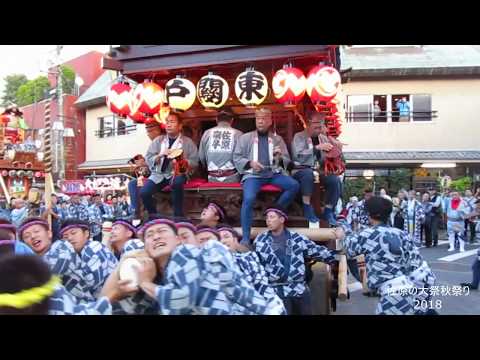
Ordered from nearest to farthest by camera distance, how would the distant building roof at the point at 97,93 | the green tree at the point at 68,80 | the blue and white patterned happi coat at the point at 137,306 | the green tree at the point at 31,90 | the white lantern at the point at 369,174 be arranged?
the blue and white patterned happi coat at the point at 137,306, the white lantern at the point at 369,174, the distant building roof at the point at 97,93, the green tree at the point at 68,80, the green tree at the point at 31,90

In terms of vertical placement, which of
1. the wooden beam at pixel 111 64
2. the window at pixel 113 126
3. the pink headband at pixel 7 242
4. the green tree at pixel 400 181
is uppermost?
the window at pixel 113 126

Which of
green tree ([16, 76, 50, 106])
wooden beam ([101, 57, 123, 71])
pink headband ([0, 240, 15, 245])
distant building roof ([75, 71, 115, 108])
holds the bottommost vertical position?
pink headband ([0, 240, 15, 245])

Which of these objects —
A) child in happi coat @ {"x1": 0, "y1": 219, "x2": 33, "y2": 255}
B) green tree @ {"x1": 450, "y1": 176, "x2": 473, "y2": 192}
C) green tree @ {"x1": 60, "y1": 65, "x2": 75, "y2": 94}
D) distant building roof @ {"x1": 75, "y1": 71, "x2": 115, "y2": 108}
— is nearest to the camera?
child in happi coat @ {"x1": 0, "y1": 219, "x2": 33, "y2": 255}

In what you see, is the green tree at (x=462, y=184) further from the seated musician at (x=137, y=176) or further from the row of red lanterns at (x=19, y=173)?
the row of red lanterns at (x=19, y=173)

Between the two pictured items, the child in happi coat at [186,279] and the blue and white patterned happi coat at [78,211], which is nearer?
the child in happi coat at [186,279]

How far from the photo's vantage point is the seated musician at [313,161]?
4.50 m

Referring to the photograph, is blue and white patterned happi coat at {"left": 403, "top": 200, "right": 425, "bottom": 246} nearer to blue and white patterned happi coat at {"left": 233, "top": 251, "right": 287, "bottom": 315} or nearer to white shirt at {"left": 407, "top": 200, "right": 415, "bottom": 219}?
white shirt at {"left": 407, "top": 200, "right": 415, "bottom": 219}

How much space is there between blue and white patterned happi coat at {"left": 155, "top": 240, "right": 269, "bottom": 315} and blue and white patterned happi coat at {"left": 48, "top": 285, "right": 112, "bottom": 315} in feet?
0.89

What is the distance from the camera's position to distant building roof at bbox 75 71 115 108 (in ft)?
52.0

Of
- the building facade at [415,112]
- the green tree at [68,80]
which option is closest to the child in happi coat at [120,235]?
the building facade at [415,112]

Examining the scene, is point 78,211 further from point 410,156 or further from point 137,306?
point 410,156

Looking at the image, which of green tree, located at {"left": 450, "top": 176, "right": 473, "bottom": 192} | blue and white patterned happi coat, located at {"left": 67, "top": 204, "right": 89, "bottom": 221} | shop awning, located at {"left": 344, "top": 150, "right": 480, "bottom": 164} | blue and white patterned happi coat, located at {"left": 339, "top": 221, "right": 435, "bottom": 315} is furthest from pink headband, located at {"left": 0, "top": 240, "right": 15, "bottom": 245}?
green tree, located at {"left": 450, "top": 176, "right": 473, "bottom": 192}

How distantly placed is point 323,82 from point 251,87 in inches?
28.9

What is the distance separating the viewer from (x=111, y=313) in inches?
86.1
